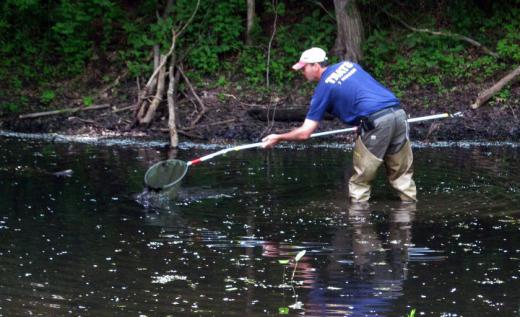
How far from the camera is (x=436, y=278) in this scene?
6.62m

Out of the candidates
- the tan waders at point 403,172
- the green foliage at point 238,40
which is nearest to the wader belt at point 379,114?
the tan waders at point 403,172

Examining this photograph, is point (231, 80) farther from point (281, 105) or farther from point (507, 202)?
point (507, 202)

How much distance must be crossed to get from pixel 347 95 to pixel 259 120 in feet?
21.8

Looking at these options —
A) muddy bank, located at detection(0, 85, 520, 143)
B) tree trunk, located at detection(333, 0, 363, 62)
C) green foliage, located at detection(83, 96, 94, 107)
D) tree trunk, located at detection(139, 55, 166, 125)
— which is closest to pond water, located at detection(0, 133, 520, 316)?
muddy bank, located at detection(0, 85, 520, 143)

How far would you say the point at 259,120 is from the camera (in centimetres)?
1570

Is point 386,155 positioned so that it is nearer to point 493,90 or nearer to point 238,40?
point 493,90

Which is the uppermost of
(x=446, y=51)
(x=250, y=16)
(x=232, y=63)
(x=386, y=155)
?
(x=250, y=16)

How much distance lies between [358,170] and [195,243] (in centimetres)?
237

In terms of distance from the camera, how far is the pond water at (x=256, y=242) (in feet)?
20.0

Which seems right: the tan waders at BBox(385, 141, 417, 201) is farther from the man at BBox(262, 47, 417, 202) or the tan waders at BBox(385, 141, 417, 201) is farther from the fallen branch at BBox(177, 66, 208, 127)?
the fallen branch at BBox(177, 66, 208, 127)

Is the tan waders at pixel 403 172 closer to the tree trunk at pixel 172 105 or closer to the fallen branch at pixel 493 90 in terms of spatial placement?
the tree trunk at pixel 172 105

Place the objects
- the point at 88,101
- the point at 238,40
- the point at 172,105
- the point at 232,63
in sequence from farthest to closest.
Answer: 1. the point at 238,40
2. the point at 232,63
3. the point at 88,101
4. the point at 172,105

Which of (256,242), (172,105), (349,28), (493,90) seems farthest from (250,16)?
(256,242)

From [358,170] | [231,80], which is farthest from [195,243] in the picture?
[231,80]
